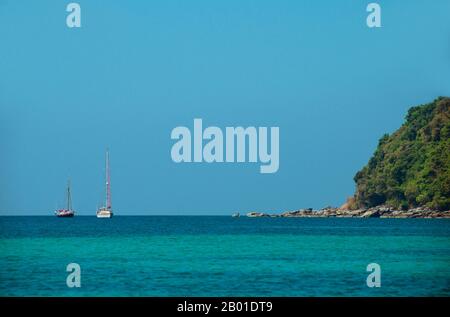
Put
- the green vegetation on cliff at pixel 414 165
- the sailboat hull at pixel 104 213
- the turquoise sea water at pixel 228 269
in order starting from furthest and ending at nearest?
the green vegetation on cliff at pixel 414 165
the sailboat hull at pixel 104 213
the turquoise sea water at pixel 228 269

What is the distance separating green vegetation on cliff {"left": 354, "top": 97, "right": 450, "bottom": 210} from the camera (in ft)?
382

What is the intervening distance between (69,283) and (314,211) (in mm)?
121707

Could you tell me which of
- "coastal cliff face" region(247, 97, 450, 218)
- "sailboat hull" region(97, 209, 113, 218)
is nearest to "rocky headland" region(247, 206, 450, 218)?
"coastal cliff face" region(247, 97, 450, 218)

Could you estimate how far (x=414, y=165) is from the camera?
390ft

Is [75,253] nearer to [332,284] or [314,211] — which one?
[332,284]

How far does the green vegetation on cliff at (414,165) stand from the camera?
11644 centimetres

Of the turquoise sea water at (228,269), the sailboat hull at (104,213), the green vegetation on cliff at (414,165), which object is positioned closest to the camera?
the turquoise sea water at (228,269)

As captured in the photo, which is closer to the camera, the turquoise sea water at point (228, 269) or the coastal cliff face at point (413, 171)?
the turquoise sea water at point (228, 269)

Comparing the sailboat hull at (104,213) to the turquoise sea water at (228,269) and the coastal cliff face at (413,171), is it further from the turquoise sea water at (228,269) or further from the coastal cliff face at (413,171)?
the turquoise sea water at (228,269)

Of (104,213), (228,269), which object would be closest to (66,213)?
(104,213)

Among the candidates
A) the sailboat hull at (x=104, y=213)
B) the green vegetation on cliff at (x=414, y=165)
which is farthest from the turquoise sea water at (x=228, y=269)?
the green vegetation on cliff at (x=414, y=165)

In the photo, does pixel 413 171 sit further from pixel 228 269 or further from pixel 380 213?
pixel 228 269
